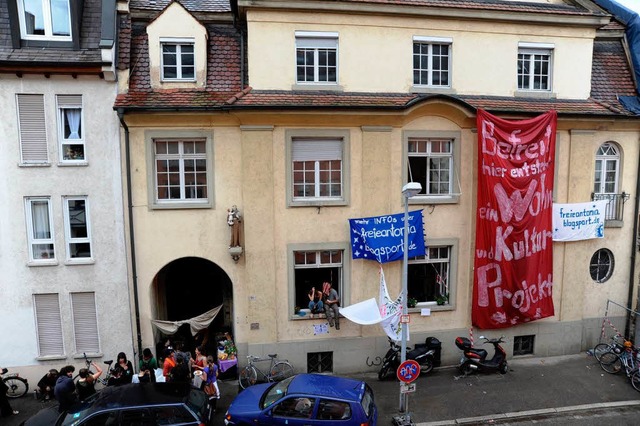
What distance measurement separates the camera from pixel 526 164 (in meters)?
12.9

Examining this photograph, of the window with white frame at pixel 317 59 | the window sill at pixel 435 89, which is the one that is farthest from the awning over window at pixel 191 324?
the window sill at pixel 435 89

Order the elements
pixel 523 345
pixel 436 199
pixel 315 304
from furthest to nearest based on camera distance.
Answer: pixel 523 345 → pixel 436 199 → pixel 315 304

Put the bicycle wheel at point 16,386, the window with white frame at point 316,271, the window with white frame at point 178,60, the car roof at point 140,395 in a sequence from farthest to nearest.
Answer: the window with white frame at point 316,271 → the window with white frame at point 178,60 → the bicycle wheel at point 16,386 → the car roof at point 140,395

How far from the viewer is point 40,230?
481 inches

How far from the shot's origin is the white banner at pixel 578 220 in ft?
44.5

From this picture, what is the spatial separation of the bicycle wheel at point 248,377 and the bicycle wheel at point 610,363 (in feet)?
36.3

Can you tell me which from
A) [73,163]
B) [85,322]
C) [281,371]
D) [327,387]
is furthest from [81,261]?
[327,387]

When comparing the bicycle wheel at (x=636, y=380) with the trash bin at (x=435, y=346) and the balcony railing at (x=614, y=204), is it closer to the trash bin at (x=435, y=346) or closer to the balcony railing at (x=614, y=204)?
the balcony railing at (x=614, y=204)

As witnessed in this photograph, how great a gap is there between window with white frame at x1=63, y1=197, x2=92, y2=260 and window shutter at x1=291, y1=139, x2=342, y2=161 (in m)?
6.45

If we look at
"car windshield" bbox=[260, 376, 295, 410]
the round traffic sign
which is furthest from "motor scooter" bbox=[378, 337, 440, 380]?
"car windshield" bbox=[260, 376, 295, 410]

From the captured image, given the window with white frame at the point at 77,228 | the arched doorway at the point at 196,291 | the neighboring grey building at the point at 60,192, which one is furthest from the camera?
the arched doorway at the point at 196,291

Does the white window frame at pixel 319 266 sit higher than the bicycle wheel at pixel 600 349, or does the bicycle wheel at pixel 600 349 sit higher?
the white window frame at pixel 319 266

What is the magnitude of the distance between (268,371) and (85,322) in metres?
5.82

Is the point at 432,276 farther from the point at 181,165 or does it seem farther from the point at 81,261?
the point at 81,261
